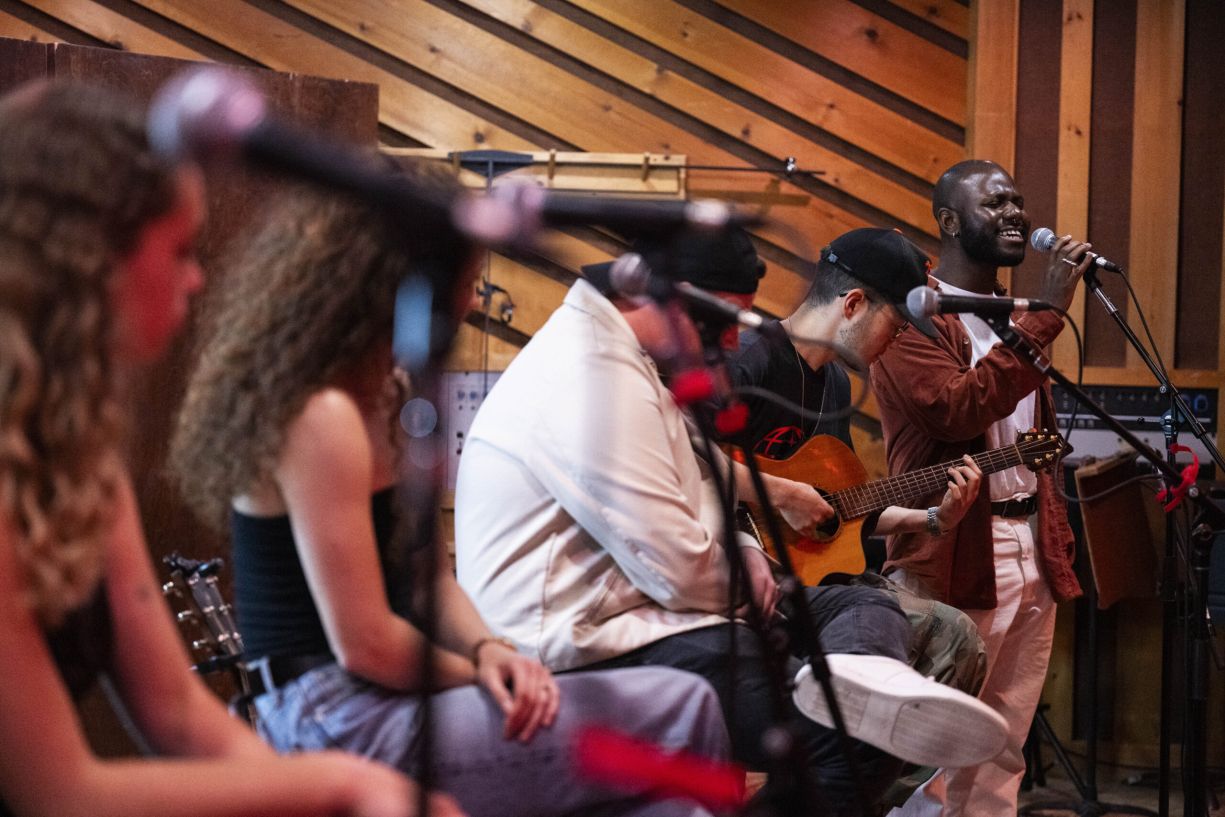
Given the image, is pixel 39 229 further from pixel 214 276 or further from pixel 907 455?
pixel 907 455

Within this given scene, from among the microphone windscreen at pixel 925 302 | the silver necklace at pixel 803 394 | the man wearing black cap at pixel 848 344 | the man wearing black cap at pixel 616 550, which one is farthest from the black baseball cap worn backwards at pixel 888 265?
the man wearing black cap at pixel 616 550

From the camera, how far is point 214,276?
3.69m

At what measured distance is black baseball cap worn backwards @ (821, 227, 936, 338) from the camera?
352 centimetres

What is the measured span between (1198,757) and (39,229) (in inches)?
129

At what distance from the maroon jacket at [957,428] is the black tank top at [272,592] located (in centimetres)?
216

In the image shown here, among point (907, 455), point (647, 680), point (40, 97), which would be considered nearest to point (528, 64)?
point (907, 455)

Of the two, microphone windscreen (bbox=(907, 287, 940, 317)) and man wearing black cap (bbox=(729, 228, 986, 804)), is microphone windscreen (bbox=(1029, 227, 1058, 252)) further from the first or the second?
microphone windscreen (bbox=(907, 287, 940, 317))

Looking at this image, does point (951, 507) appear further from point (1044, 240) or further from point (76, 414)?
point (76, 414)

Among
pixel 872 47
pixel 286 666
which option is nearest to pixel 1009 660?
pixel 286 666

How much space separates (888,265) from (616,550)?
1.51m

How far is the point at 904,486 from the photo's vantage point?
3646mm

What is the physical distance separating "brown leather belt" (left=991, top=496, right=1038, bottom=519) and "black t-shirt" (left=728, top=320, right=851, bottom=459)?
1.72 feet

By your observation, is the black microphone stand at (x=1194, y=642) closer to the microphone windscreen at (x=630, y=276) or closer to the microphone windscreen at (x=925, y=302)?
the microphone windscreen at (x=925, y=302)

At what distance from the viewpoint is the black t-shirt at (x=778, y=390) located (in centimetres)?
355
